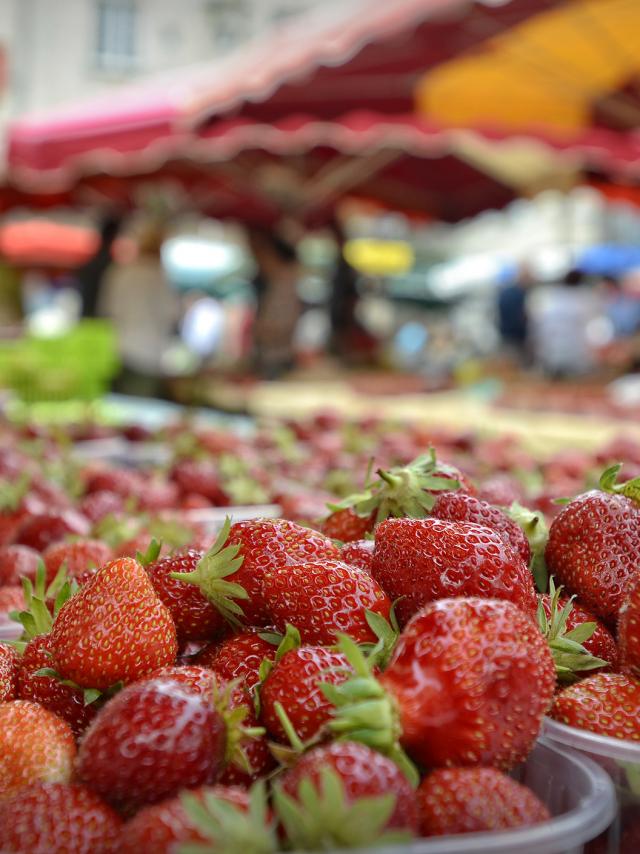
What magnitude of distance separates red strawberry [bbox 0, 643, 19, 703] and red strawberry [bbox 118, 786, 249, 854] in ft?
0.94

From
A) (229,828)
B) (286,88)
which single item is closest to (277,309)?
(286,88)

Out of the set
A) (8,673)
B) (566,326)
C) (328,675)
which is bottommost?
(566,326)

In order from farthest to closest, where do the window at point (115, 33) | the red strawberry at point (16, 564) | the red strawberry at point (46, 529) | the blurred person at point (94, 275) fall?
the window at point (115, 33)
the blurred person at point (94, 275)
the red strawberry at point (46, 529)
the red strawberry at point (16, 564)

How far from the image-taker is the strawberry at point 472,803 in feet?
2.36

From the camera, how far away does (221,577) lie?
98 centimetres

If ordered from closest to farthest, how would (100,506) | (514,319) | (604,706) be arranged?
(604,706), (100,506), (514,319)

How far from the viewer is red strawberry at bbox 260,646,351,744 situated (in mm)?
805

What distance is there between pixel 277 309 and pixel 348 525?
227 inches

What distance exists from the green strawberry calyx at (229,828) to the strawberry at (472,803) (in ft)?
0.43

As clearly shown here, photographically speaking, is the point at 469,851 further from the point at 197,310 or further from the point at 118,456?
the point at 197,310

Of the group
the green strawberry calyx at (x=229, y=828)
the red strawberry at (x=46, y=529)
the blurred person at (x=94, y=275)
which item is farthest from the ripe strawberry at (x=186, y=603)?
the blurred person at (x=94, y=275)

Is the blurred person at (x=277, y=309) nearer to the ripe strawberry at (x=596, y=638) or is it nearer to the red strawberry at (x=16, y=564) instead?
the red strawberry at (x=16, y=564)

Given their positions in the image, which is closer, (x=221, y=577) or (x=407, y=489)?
(x=221, y=577)

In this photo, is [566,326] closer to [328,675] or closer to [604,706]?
[604,706]
